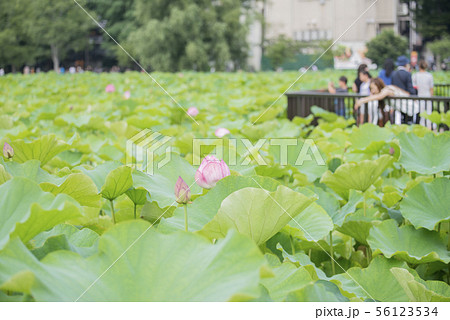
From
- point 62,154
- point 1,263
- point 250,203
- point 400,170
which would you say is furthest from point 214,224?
point 400,170

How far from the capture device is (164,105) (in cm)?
402

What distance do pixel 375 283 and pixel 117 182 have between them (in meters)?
0.49

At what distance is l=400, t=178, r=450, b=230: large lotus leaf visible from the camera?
111 centimetres

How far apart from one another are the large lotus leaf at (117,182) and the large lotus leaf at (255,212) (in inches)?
9.6

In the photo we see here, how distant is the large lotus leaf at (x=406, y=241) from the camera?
1059 millimetres

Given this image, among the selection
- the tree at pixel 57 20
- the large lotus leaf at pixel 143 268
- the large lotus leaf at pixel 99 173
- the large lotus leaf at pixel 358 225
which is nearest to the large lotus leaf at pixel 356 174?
the large lotus leaf at pixel 358 225

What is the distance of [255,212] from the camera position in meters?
0.72

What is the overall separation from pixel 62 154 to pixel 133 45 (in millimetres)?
15003

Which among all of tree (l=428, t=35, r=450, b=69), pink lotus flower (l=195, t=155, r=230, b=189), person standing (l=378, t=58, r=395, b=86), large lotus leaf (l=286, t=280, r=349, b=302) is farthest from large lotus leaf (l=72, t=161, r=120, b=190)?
tree (l=428, t=35, r=450, b=69)

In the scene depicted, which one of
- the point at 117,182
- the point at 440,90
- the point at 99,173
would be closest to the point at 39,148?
the point at 99,173

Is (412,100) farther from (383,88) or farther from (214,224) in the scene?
(214,224)

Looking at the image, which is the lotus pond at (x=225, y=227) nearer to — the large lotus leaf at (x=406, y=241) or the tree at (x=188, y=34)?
the large lotus leaf at (x=406, y=241)

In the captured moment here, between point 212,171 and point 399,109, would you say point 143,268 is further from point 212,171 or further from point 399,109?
point 399,109

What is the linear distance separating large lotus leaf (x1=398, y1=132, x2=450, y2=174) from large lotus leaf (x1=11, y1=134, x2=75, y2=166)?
0.87 meters
